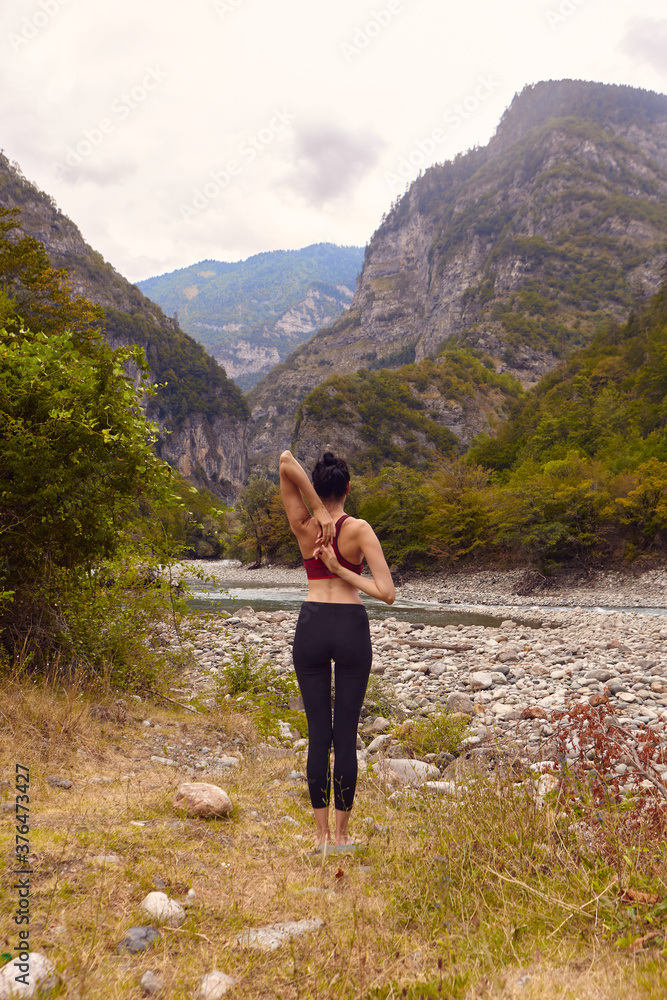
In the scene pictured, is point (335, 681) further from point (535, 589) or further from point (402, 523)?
point (402, 523)

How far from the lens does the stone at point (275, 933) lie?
2.29m

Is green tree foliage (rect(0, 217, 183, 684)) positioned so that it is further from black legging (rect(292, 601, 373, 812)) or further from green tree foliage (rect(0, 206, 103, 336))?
green tree foliage (rect(0, 206, 103, 336))

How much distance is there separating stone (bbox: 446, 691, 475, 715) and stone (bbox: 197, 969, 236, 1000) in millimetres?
6424

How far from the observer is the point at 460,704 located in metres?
8.30

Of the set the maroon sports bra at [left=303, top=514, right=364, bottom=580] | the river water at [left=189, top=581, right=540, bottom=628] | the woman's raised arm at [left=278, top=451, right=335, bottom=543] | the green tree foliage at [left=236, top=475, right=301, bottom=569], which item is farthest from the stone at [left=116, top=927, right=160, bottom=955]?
the green tree foliage at [left=236, top=475, right=301, bottom=569]

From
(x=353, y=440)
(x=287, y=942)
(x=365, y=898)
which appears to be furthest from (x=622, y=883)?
(x=353, y=440)

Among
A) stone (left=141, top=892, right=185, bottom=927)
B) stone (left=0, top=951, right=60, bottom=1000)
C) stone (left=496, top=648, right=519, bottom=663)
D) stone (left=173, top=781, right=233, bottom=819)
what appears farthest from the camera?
stone (left=496, top=648, right=519, bottom=663)

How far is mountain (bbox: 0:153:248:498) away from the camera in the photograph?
11719 cm

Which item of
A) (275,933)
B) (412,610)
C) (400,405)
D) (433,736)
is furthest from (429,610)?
(400,405)

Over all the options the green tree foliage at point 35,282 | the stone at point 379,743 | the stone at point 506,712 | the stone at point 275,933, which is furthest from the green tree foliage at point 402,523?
the stone at point 275,933

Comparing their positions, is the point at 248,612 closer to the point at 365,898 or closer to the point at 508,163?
the point at 365,898

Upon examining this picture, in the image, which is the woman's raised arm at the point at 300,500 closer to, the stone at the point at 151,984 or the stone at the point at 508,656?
the stone at the point at 151,984

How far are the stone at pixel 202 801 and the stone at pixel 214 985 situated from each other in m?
1.80

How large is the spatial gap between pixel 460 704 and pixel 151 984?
703 centimetres
